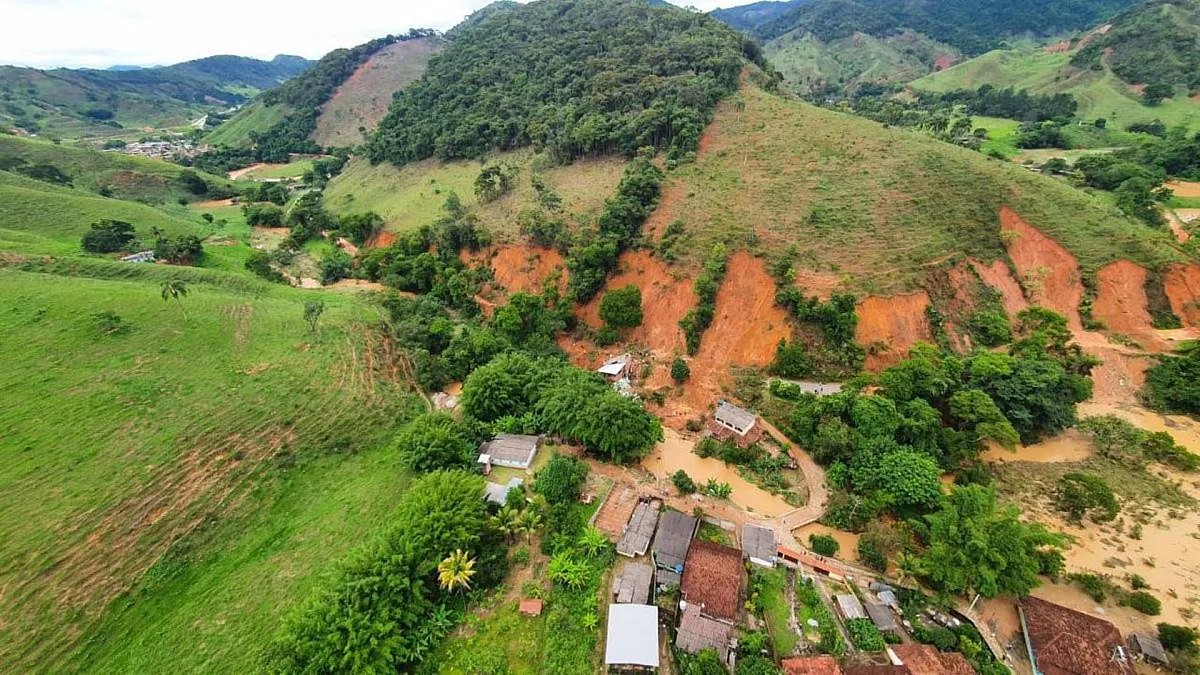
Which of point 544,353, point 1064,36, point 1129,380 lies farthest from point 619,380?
point 1064,36

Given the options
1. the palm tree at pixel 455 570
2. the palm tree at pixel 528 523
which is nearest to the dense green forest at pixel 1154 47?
the palm tree at pixel 528 523

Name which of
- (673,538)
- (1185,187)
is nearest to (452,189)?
(673,538)

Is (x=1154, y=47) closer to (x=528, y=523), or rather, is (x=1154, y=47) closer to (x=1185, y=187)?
(x=1185, y=187)

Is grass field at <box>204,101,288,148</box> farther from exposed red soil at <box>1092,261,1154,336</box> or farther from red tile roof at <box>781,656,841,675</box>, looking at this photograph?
exposed red soil at <box>1092,261,1154,336</box>

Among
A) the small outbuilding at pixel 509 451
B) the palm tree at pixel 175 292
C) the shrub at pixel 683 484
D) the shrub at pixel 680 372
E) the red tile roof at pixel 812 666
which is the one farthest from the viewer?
the shrub at pixel 680 372

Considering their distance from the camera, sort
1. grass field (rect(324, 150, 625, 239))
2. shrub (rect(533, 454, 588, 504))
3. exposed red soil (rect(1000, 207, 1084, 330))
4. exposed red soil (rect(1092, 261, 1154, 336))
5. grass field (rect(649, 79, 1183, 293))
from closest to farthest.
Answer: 1. shrub (rect(533, 454, 588, 504))
2. exposed red soil (rect(1092, 261, 1154, 336))
3. exposed red soil (rect(1000, 207, 1084, 330))
4. grass field (rect(649, 79, 1183, 293))
5. grass field (rect(324, 150, 625, 239))

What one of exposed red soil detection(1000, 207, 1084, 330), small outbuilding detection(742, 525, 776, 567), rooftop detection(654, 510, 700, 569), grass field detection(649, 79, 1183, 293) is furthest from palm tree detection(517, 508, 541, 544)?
exposed red soil detection(1000, 207, 1084, 330)

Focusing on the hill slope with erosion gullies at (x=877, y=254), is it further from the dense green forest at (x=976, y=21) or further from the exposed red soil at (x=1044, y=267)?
the dense green forest at (x=976, y=21)
